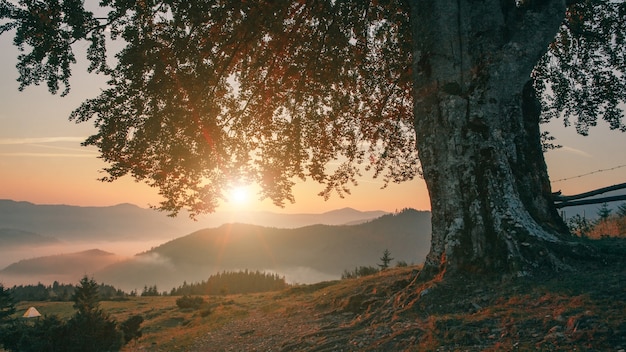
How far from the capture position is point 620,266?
6.79 m

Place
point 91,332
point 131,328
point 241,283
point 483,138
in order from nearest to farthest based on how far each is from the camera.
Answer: point 483,138 → point 91,332 → point 131,328 → point 241,283

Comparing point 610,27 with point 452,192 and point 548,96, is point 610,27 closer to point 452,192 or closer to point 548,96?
point 548,96

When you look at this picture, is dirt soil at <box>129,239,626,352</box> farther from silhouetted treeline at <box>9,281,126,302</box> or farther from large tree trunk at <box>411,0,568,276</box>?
silhouetted treeline at <box>9,281,126,302</box>

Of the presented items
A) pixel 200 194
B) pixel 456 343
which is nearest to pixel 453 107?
pixel 456 343

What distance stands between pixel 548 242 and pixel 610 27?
1277 centimetres

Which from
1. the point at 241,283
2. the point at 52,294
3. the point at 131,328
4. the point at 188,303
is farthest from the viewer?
the point at 241,283

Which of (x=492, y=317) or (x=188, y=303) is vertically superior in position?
(x=492, y=317)

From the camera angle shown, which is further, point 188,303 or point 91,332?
point 188,303

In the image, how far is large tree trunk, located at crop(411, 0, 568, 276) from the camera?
7812mm

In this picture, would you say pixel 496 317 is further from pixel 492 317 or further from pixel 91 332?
pixel 91 332

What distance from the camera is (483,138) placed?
28.3ft

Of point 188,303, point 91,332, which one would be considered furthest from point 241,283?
point 91,332

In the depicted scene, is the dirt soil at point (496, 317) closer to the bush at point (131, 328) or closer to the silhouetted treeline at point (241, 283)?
the bush at point (131, 328)

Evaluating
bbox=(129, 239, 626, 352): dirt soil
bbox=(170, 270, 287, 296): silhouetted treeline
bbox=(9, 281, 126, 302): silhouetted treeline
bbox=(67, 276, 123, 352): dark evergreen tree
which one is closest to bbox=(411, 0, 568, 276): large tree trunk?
bbox=(129, 239, 626, 352): dirt soil
